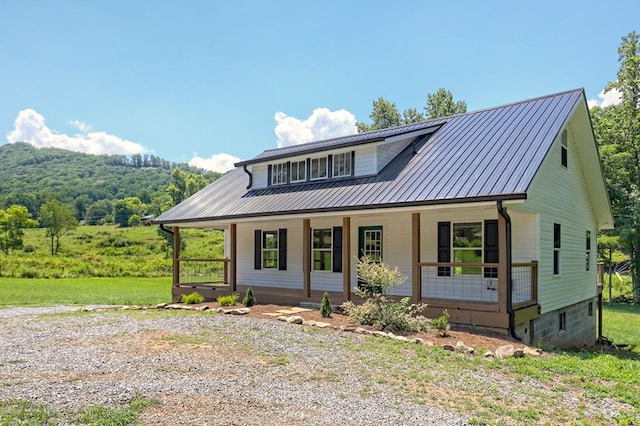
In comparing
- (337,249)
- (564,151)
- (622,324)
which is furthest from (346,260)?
(622,324)

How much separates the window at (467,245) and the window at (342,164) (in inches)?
155

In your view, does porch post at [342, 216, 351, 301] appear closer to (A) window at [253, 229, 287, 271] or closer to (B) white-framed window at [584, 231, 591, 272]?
(A) window at [253, 229, 287, 271]

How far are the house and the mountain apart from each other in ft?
239

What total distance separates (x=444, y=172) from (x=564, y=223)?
15.0ft

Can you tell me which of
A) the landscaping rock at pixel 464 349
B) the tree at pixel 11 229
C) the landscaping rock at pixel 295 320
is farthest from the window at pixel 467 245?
the tree at pixel 11 229

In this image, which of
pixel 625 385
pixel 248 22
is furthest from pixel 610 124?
pixel 625 385

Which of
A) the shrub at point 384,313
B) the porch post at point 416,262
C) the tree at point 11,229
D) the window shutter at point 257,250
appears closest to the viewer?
the shrub at point 384,313

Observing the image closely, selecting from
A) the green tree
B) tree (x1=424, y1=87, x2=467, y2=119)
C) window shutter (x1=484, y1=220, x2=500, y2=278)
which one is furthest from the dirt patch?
the green tree

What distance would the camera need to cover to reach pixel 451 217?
12.5 metres

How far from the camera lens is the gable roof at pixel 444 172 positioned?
10.6 m

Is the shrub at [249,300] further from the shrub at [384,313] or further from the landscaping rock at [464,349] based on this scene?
the landscaping rock at [464,349]

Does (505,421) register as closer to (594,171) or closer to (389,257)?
(389,257)

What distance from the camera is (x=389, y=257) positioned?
44.3 ft

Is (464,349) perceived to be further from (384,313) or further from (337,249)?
(337,249)
